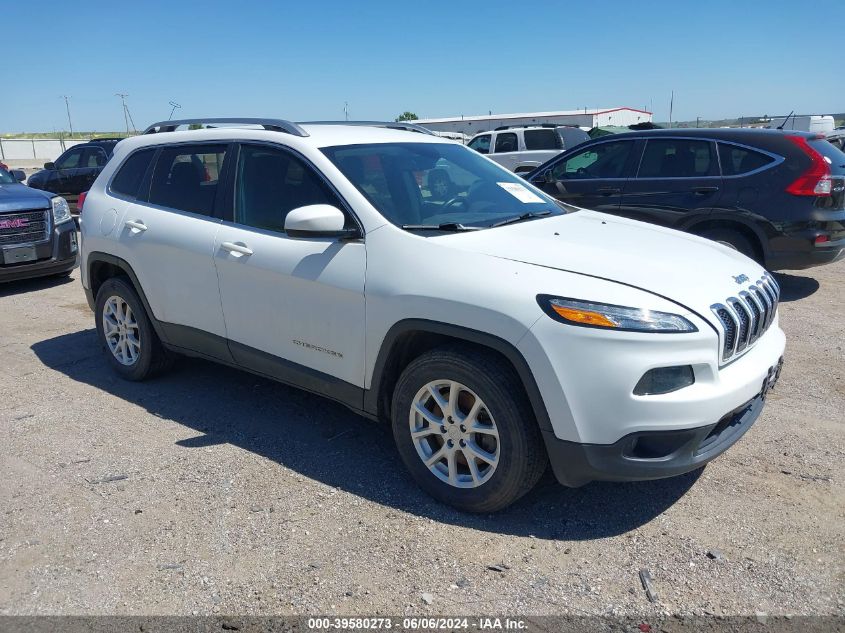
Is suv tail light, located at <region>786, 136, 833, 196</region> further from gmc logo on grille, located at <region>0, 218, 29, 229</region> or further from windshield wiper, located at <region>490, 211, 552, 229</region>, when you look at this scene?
gmc logo on grille, located at <region>0, 218, 29, 229</region>

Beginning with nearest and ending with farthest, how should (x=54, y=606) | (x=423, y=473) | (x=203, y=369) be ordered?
(x=54, y=606)
(x=423, y=473)
(x=203, y=369)

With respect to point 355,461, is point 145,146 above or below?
above

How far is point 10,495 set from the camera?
378 cm

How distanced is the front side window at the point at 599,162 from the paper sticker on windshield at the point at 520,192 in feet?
13.2

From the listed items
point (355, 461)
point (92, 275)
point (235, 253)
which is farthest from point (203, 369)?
point (355, 461)

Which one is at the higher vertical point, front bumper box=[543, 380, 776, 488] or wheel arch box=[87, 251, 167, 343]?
wheel arch box=[87, 251, 167, 343]

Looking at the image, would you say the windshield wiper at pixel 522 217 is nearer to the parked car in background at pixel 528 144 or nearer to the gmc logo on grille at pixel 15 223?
the gmc logo on grille at pixel 15 223

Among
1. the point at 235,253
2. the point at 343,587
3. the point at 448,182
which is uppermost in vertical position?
the point at 448,182

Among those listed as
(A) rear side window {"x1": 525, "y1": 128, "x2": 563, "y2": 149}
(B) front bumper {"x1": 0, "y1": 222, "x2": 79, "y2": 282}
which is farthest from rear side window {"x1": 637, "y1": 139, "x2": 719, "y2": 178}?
(A) rear side window {"x1": 525, "y1": 128, "x2": 563, "y2": 149}

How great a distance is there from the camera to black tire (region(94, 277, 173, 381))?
5160 mm

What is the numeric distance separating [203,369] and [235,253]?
1.75m

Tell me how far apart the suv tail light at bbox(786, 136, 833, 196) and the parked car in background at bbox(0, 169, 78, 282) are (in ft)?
28.0

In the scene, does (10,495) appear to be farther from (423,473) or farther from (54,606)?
(423,473)

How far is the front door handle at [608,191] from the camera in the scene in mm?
8215
